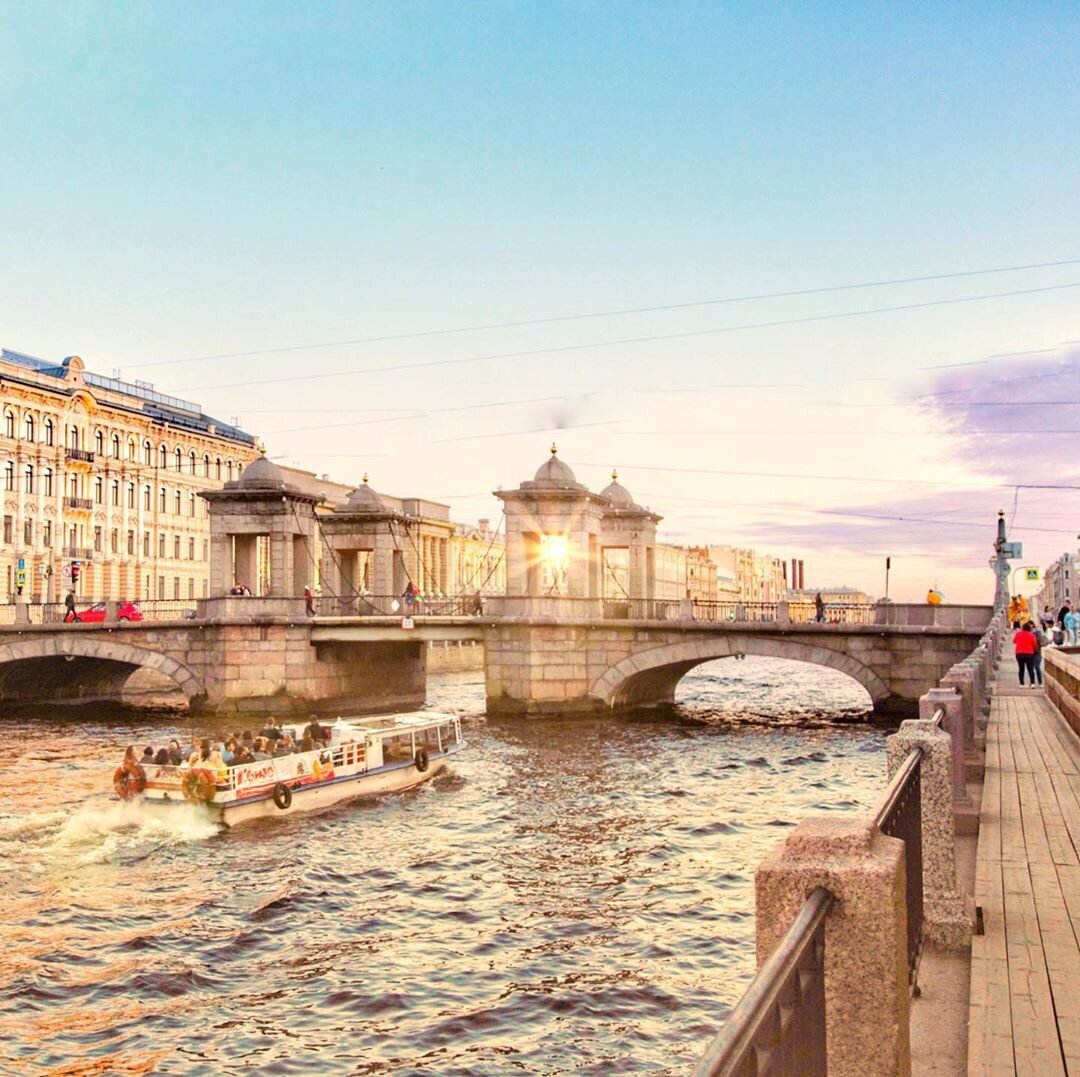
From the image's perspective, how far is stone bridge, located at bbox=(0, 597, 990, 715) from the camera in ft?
152

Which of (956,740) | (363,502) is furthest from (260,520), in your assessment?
(956,740)

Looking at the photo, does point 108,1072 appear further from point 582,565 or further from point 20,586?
point 20,586

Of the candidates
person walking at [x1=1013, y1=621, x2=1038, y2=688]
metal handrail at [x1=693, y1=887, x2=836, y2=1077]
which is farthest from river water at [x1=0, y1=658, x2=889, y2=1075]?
metal handrail at [x1=693, y1=887, x2=836, y2=1077]

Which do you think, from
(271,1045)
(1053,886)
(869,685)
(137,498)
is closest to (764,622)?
(869,685)

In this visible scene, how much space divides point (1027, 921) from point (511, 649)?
4088 cm

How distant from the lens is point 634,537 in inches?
2467

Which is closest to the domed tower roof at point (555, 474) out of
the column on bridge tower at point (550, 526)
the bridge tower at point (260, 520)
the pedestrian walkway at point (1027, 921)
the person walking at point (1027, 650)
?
the column on bridge tower at point (550, 526)

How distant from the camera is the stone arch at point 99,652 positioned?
174 ft

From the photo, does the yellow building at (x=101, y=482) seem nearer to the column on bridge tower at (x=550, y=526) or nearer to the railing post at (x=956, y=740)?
the column on bridge tower at (x=550, y=526)

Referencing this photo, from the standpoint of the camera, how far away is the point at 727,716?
53531mm

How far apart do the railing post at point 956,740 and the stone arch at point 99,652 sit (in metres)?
43.1

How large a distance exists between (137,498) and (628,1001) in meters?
72.9

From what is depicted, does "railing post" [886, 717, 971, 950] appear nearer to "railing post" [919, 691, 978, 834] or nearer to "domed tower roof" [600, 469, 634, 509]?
"railing post" [919, 691, 978, 834]

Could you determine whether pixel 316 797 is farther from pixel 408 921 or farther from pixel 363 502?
pixel 363 502
